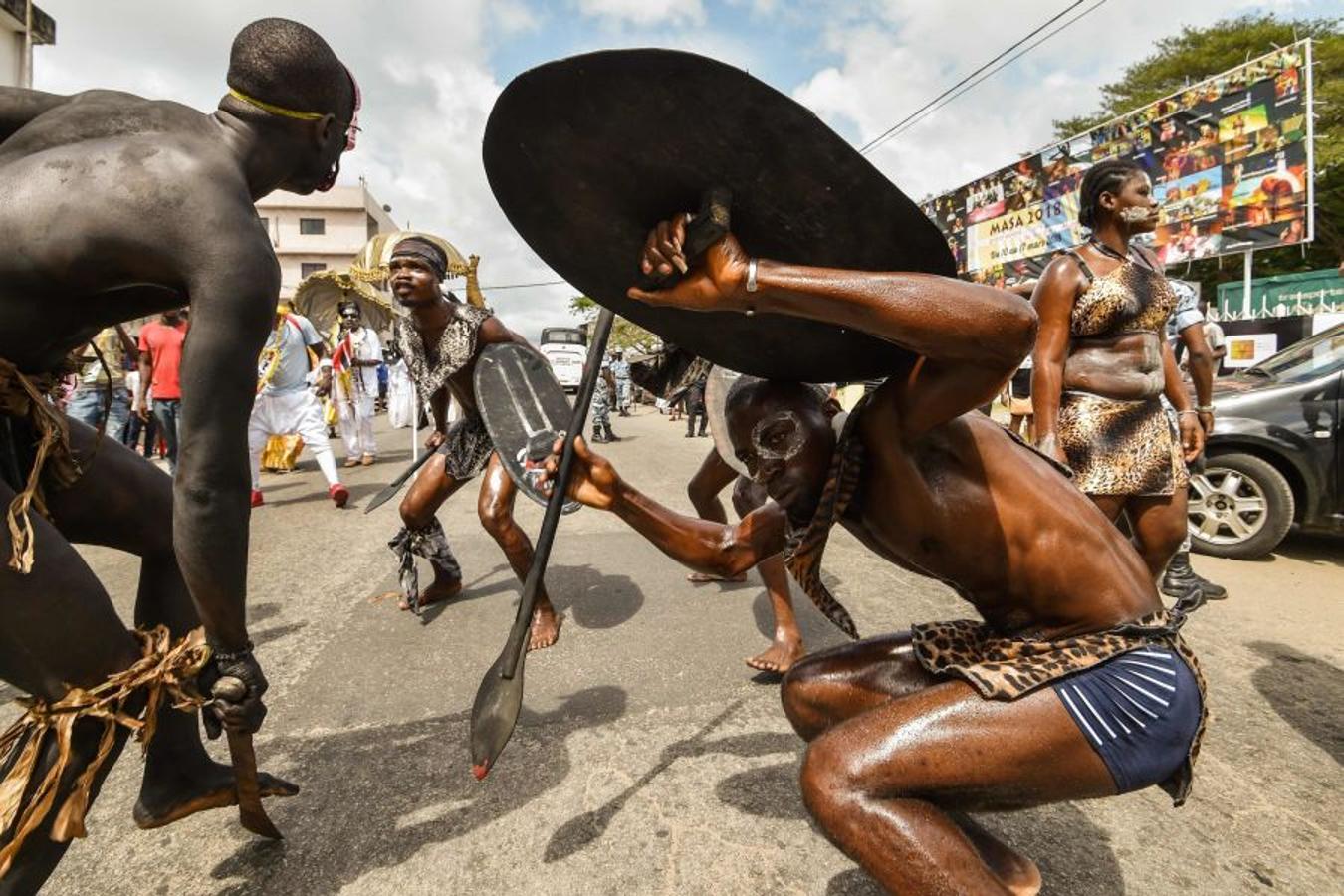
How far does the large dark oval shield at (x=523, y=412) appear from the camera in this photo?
2111 millimetres

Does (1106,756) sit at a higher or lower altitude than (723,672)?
higher

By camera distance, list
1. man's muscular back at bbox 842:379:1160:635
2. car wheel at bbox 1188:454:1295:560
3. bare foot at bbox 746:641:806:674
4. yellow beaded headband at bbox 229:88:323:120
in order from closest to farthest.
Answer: man's muscular back at bbox 842:379:1160:635
yellow beaded headband at bbox 229:88:323:120
bare foot at bbox 746:641:806:674
car wheel at bbox 1188:454:1295:560

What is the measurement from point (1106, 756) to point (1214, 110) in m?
15.6

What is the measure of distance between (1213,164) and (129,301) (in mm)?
16003

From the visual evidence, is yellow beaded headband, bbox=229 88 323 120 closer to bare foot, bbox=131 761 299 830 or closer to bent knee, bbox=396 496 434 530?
bare foot, bbox=131 761 299 830

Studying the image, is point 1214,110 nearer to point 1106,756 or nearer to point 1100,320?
point 1100,320

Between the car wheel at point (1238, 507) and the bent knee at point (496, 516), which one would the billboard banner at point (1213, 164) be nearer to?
the car wheel at point (1238, 507)

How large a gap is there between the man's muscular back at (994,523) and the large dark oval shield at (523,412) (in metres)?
0.92

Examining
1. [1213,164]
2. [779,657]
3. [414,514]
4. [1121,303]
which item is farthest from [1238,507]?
[1213,164]

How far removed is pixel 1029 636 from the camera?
1.49 m

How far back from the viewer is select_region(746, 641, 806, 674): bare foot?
295 centimetres

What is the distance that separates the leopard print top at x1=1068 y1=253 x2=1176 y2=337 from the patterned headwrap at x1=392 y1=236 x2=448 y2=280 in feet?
9.76

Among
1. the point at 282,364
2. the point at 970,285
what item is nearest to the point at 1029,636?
the point at 970,285

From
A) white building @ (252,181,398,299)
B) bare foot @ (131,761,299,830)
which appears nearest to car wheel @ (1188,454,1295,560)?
bare foot @ (131,761,299,830)
